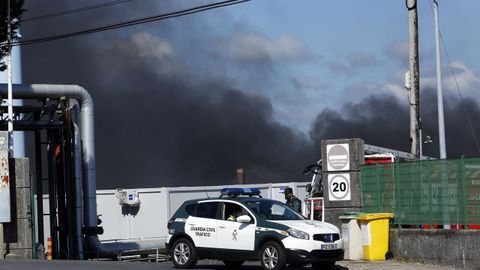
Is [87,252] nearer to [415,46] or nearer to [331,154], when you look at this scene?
[331,154]

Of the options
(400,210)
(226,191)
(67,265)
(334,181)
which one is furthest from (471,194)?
(67,265)

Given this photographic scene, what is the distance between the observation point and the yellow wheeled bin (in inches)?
852

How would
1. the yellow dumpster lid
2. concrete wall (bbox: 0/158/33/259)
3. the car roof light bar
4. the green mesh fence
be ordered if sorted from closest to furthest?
the green mesh fence
the yellow dumpster lid
the car roof light bar
concrete wall (bbox: 0/158/33/259)

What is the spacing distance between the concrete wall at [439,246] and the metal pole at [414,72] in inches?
194

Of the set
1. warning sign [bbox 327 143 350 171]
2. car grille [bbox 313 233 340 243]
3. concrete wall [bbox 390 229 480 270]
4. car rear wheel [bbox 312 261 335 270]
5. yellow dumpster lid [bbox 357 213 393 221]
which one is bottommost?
car rear wheel [bbox 312 261 335 270]

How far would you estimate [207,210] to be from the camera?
2059 cm

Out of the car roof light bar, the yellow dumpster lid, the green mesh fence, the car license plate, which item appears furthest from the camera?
the car roof light bar

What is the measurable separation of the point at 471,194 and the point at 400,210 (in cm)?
237

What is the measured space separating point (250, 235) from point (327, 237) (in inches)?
67.6

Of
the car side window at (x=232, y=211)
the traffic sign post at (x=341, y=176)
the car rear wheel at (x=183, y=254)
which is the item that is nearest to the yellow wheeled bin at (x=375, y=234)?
the traffic sign post at (x=341, y=176)

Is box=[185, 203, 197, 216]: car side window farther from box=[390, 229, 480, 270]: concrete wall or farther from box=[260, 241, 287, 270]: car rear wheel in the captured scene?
box=[390, 229, 480, 270]: concrete wall

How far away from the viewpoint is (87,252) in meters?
29.9

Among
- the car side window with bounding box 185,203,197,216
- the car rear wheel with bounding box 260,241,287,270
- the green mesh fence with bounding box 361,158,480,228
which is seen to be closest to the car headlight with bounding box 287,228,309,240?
the car rear wheel with bounding box 260,241,287,270

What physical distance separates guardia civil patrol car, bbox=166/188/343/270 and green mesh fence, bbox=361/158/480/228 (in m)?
2.79
